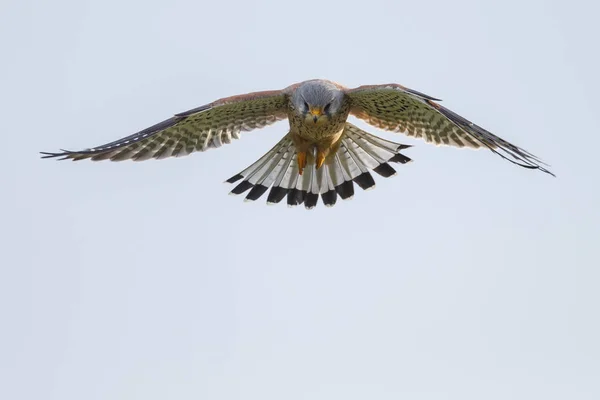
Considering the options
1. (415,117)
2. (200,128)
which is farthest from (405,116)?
(200,128)

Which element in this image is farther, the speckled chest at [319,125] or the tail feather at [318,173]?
the tail feather at [318,173]

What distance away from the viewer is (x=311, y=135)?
37.1 ft

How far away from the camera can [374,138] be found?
11938 millimetres

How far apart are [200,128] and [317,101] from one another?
172 centimetres

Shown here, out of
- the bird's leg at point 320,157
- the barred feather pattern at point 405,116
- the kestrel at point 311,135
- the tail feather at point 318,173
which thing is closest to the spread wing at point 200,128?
the kestrel at point 311,135

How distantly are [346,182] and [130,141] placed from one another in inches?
109

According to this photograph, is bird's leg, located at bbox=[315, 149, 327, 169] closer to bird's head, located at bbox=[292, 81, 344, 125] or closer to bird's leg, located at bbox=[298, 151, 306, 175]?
bird's leg, located at bbox=[298, 151, 306, 175]

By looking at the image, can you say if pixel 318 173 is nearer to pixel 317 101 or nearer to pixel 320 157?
pixel 320 157

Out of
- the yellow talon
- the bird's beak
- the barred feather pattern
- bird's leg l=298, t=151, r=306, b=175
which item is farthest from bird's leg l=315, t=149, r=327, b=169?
the bird's beak

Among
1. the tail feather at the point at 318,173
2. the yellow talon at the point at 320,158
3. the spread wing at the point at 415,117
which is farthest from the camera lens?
the tail feather at the point at 318,173

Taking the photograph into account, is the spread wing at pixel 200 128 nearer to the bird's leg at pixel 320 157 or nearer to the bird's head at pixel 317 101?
the bird's head at pixel 317 101

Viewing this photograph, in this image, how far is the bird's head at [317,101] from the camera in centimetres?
1084

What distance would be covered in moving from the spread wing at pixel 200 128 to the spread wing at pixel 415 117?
1027 mm

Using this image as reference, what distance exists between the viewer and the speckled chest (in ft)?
36.3
